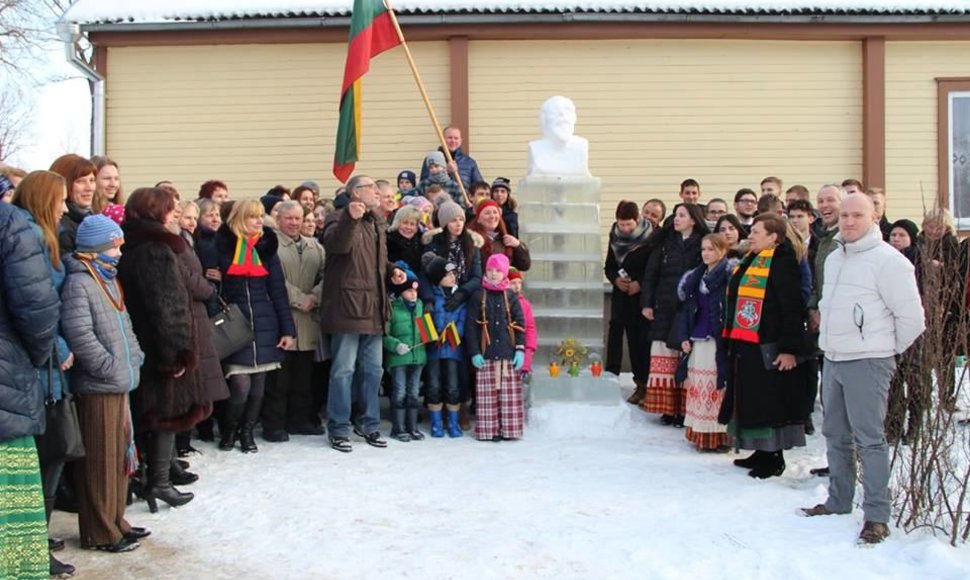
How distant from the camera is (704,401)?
6973 millimetres

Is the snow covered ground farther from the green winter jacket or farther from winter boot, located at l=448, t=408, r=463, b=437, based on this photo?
the green winter jacket

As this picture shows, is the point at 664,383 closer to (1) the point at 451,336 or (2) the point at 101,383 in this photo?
(1) the point at 451,336

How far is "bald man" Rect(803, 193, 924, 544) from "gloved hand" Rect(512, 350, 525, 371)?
9.06 feet

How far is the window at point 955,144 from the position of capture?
38.1 ft

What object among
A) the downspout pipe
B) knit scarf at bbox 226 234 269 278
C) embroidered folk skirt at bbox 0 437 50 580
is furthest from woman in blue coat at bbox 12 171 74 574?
the downspout pipe

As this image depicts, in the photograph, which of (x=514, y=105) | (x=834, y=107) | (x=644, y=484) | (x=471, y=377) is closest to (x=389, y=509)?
(x=644, y=484)

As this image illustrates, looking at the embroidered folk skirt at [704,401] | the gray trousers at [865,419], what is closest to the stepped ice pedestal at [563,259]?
the embroidered folk skirt at [704,401]

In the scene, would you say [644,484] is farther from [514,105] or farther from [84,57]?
[84,57]

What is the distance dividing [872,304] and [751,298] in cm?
145

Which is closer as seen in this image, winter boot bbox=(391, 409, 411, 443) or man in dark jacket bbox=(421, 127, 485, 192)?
winter boot bbox=(391, 409, 411, 443)

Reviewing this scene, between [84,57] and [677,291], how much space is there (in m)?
8.41

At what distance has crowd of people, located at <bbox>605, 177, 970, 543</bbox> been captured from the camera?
16.1ft

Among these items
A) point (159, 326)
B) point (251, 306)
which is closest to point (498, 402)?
point (251, 306)

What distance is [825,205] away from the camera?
710 cm
